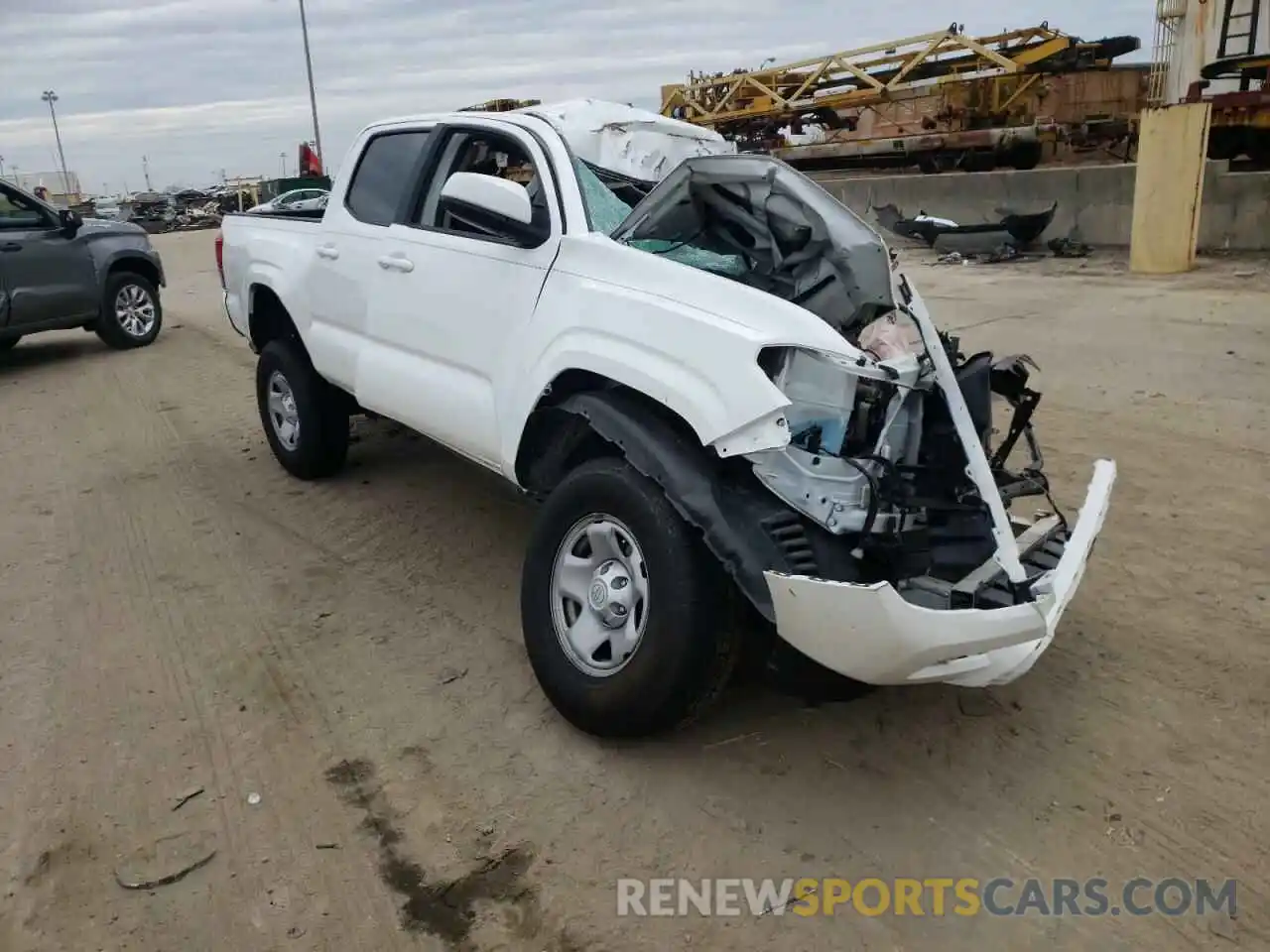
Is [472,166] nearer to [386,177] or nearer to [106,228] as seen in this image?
[386,177]

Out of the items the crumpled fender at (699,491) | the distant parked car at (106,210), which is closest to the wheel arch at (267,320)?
the crumpled fender at (699,491)

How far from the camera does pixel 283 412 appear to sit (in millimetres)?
6223

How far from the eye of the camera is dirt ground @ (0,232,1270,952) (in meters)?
2.75

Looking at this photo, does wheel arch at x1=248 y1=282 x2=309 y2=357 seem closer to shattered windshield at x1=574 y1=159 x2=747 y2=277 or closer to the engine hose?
shattered windshield at x1=574 y1=159 x2=747 y2=277

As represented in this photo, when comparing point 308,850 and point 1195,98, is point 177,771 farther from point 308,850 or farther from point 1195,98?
point 1195,98

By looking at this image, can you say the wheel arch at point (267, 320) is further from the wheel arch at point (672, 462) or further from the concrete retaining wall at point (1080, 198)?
the concrete retaining wall at point (1080, 198)

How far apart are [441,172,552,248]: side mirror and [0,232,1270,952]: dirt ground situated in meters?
1.69

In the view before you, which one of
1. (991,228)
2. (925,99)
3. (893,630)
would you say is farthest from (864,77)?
(893,630)

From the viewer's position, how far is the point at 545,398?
3.71 meters

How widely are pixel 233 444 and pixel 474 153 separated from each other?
3642 mm

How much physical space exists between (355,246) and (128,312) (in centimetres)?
783

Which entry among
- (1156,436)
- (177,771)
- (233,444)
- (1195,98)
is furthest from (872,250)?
(1195,98)

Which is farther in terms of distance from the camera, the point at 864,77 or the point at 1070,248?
the point at 864,77

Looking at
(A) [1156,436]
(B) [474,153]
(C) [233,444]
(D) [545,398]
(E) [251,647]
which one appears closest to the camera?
(D) [545,398]
